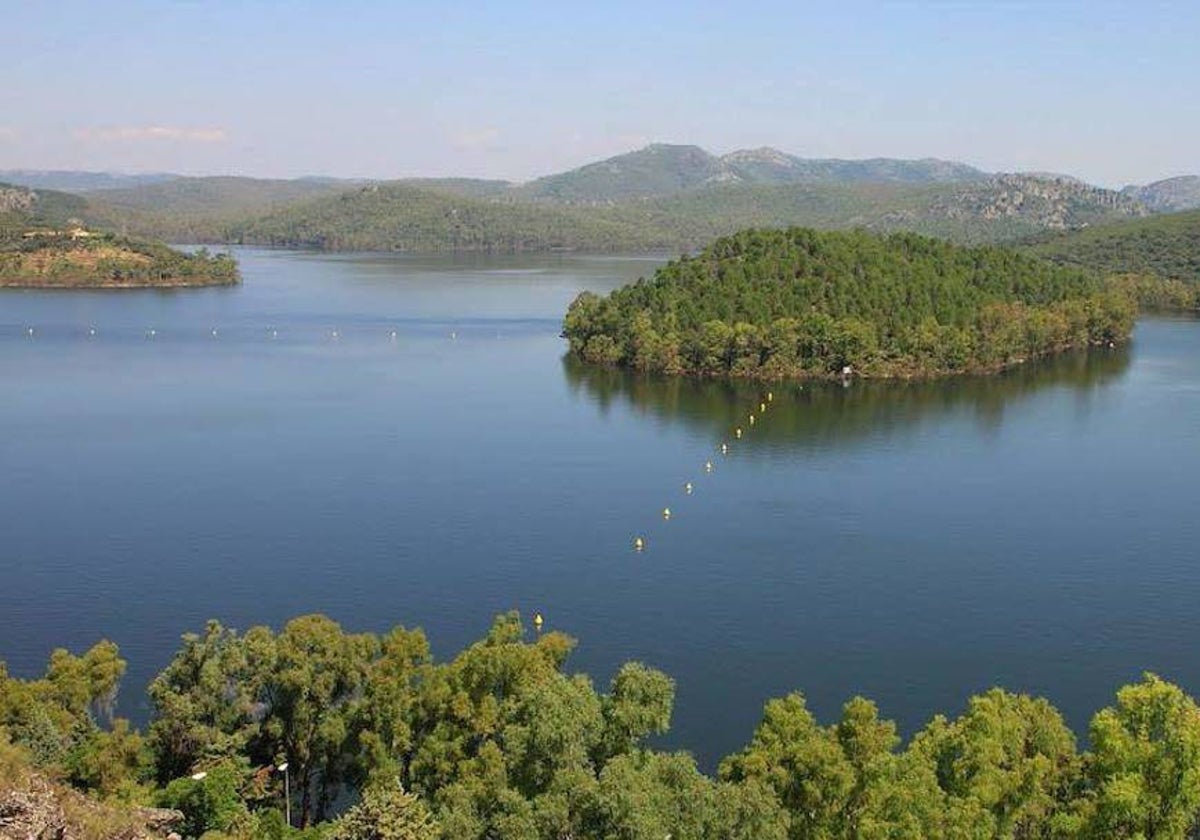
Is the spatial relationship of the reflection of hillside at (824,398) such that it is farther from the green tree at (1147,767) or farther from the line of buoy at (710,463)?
the green tree at (1147,767)

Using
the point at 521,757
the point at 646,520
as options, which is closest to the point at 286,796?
the point at 521,757

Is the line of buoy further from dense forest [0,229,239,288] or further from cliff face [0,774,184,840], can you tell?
dense forest [0,229,239,288]

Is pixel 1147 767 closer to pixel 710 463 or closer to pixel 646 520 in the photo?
pixel 646 520

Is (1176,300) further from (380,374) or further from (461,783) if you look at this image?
(461,783)

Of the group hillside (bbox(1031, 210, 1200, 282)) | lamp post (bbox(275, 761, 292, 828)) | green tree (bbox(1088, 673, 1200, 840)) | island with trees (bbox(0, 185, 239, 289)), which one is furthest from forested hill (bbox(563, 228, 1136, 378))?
island with trees (bbox(0, 185, 239, 289))

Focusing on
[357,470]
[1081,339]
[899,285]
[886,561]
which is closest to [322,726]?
[886,561]

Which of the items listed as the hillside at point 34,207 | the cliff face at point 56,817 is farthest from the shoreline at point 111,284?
the cliff face at point 56,817
